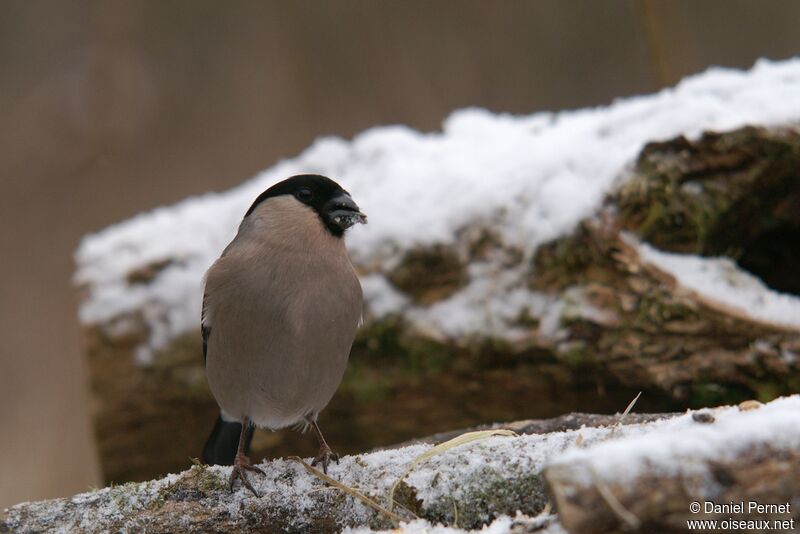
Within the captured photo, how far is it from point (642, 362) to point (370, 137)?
2153mm

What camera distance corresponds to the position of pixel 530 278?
12.8ft

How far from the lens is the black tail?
11.6ft

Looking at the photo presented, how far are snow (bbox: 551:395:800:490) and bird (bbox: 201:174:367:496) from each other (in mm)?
1406

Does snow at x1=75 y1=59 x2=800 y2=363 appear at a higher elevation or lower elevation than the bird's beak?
higher

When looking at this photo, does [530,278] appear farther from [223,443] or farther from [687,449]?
[687,449]

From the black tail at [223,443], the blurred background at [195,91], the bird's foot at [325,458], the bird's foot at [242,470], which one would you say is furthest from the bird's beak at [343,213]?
the blurred background at [195,91]

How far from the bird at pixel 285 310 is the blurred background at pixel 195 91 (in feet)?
18.2

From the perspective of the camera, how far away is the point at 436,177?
14.3ft

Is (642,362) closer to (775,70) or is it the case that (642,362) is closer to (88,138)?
(775,70)

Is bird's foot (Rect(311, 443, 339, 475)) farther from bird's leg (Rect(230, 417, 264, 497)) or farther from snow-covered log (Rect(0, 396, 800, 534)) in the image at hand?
bird's leg (Rect(230, 417, 264, 497))

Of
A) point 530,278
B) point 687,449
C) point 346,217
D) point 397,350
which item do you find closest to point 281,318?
point 346,217

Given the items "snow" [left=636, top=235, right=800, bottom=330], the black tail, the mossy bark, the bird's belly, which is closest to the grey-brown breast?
the bird's belly

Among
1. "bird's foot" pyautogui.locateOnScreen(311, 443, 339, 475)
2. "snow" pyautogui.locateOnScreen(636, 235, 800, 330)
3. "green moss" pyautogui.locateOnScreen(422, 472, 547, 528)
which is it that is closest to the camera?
"green moss" pyautogui.locateOnScreen(422, 472, 547, 528)

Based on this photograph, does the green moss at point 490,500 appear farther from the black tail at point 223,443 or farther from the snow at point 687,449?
the black tail at point 223,443
